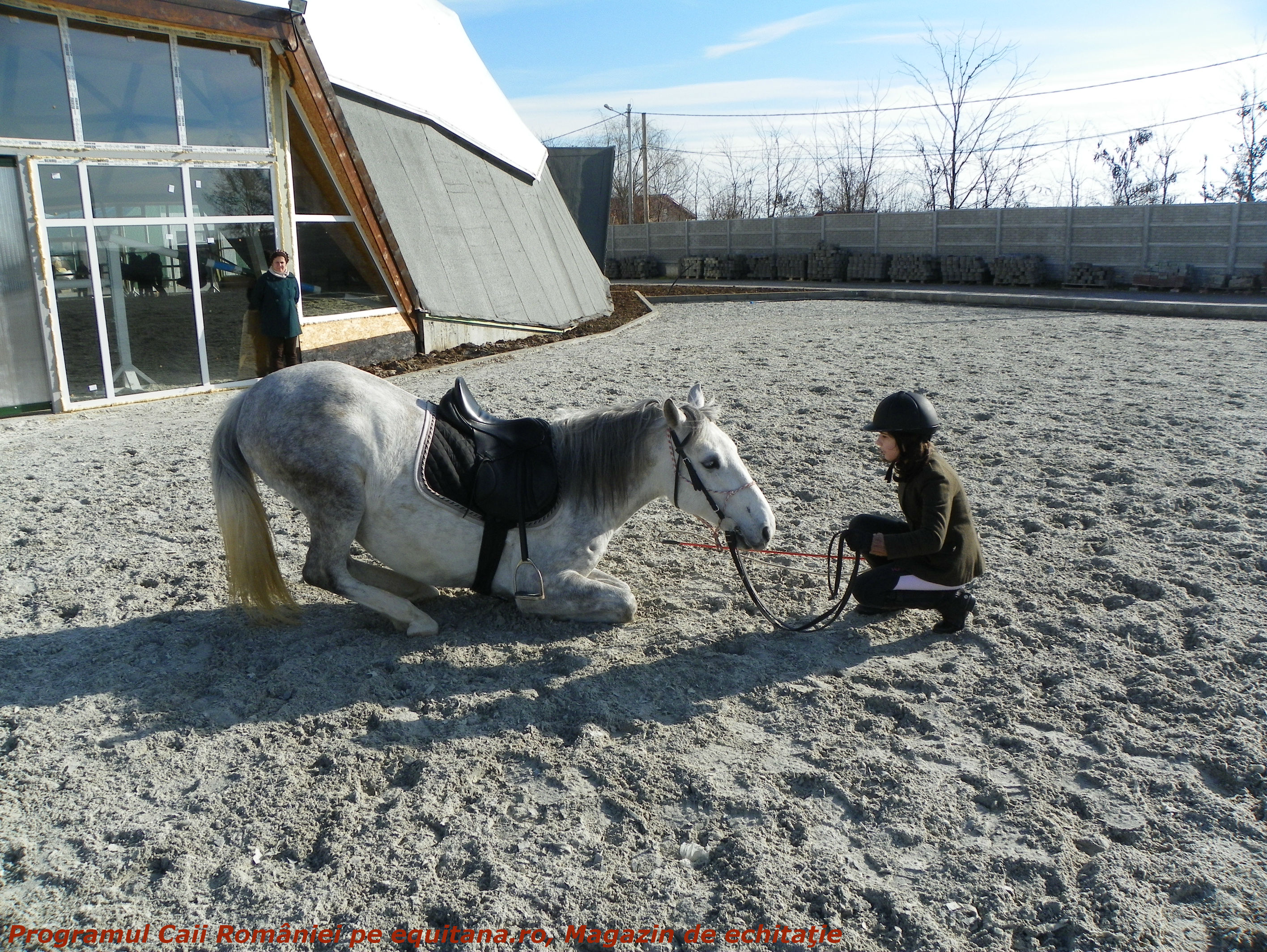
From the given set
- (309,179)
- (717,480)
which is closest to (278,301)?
(309,179)

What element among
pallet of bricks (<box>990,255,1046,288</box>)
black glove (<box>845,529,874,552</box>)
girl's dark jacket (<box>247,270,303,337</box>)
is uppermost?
pallet of bricks (<box>990,255,1046,288</box>)

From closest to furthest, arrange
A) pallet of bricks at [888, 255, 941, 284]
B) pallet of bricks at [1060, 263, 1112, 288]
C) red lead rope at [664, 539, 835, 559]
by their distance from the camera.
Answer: red lead rope at [664, 539, 835, 559], pallet of bricks at [1060, 263, 1112, 288], pallet of bricks at [888, 255, 941, 284]

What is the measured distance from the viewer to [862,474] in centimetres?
677

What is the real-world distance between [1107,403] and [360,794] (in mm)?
8098

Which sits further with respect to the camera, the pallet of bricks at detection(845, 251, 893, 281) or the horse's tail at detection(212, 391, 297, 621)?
the pallet of bricks at detection(845, 251, 893, 281)

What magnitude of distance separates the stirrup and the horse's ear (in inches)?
36.8

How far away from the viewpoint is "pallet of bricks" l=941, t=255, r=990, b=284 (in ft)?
82.8

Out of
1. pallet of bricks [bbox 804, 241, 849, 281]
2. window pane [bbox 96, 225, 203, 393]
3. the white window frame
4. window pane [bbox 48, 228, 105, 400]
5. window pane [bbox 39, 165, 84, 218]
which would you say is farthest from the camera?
pallet of bricks [bbox 804, 241, 849, 281]

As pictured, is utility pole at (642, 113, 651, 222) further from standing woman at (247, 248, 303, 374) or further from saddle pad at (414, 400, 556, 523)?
saddle pad at (414, 400, 556, 523)

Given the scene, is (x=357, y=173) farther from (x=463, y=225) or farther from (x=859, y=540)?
(x=859, y=540)

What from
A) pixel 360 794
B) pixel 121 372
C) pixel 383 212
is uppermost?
pixel 383 212

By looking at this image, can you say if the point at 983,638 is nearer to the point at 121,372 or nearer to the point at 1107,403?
the point at 1107,403

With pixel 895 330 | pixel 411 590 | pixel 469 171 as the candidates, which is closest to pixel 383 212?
pixel 469 171

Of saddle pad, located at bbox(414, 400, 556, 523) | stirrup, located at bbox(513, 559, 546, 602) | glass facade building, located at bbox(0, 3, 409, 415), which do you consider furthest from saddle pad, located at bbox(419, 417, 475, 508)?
glass facade building, located at bbox(0, 3, 409, 415)
